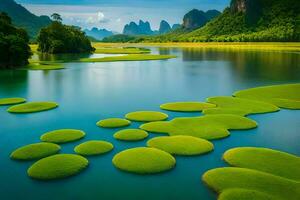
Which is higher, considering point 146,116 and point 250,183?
point 146,116

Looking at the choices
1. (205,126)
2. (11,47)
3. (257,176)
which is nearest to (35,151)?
(205,126)

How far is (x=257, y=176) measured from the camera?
55.7 feet

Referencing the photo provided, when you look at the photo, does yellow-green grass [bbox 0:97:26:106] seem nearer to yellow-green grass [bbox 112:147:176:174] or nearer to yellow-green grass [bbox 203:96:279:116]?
yellow-green grass [bbox 203:96:279:116]

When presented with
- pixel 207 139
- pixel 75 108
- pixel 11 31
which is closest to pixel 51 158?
pixel 207 139

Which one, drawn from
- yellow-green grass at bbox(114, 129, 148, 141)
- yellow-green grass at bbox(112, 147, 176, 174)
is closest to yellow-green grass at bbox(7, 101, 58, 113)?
yellow-green grass at bbox(114, 129, 148, 141)

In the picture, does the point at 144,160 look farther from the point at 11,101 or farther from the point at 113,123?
the point at 11,101

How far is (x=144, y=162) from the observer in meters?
19.1

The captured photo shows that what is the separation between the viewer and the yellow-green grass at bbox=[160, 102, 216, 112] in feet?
106

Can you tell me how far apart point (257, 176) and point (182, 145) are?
236 inches

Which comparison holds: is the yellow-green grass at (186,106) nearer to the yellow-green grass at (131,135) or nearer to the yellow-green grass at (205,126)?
the yellow-green grass at (205,126)

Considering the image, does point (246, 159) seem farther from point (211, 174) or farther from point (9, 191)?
point (9, 191)

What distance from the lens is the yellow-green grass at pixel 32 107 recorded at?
107 feet

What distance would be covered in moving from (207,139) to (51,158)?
10.6 m

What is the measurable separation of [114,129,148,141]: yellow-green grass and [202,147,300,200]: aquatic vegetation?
631cm
